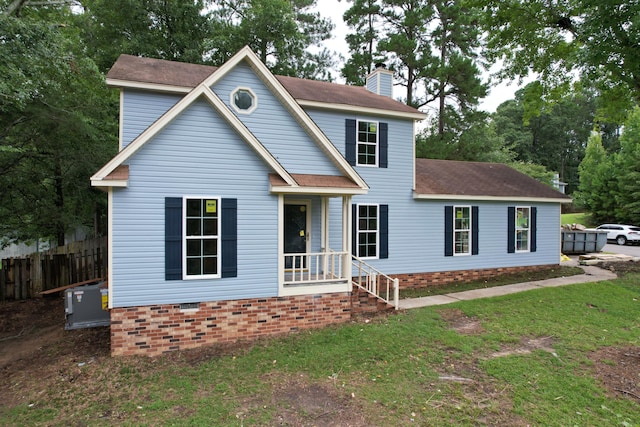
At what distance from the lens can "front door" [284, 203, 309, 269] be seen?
962 cm

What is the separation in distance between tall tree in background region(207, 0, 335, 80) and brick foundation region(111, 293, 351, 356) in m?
14.3

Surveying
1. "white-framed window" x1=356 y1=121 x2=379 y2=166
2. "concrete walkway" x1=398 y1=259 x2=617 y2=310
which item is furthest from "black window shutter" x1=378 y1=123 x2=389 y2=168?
"concrete walkway" x1=398 y1=259 x2=617 y2=310

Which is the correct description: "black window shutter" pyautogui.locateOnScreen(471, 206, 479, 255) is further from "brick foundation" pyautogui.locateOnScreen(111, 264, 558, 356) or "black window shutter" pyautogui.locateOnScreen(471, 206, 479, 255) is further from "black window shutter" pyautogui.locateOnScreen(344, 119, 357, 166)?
"brick foundation" pyautogui.locateOnScreen(111, 264, 558, 356)

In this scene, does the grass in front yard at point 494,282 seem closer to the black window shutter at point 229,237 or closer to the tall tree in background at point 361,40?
the black window shutter at point 229,237

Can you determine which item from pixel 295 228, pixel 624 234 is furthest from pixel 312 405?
pixel 624 234

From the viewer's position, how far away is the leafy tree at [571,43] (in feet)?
26.0

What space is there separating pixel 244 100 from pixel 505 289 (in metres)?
9.33

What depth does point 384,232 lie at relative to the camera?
37.0 feet

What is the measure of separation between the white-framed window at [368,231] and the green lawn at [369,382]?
3105mm

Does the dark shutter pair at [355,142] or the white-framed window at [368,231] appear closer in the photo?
the dark shutter pair at [355,142]

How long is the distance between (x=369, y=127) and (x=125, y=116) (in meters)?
6.73

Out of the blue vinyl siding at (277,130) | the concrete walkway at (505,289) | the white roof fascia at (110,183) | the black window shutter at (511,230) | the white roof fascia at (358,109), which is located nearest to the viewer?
the white roof fascia at (110,183)

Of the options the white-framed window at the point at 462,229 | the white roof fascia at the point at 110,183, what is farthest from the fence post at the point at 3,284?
the white-framed window at the point at 462,229

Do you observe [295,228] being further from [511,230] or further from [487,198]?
[511,230]
